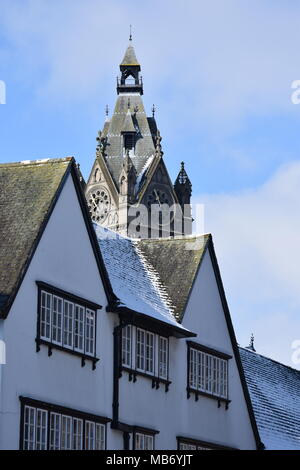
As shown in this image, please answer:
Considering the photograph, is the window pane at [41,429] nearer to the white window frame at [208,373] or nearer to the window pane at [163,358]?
the window pane at [163,358]

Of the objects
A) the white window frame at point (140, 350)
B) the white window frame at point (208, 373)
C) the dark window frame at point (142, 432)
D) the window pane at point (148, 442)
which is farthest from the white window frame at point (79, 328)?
the white window frame at point (208, 373)

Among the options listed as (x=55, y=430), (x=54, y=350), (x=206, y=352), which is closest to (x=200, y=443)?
(x=206, y=352)

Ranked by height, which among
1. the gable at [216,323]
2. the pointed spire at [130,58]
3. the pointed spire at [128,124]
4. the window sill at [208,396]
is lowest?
the window sill at [208,396]

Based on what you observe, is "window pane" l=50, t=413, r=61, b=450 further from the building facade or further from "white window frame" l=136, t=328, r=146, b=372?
"white window frame" l=136, t=328, r=146, b=372

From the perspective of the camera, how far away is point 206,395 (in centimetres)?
4609

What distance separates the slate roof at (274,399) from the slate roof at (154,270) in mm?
7303

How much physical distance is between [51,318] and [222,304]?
1207 centimetres

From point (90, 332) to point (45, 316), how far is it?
273 cm

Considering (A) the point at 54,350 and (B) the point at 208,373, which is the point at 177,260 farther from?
(A) the point at 54,350

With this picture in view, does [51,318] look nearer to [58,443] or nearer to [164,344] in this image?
[58,443]

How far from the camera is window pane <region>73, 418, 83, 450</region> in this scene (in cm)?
3825

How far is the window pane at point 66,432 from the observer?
37594mm

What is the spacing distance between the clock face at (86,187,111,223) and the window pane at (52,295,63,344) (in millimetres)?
108619

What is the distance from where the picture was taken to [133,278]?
4519 cm
